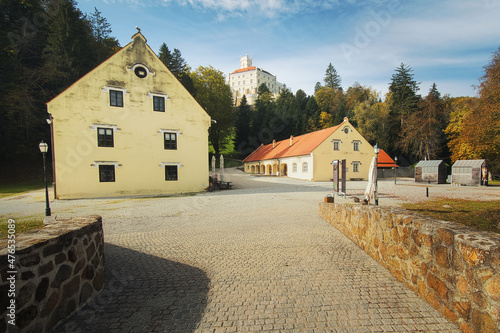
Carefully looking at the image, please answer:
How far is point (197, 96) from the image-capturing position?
4734cm

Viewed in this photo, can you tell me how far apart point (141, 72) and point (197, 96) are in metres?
30.5

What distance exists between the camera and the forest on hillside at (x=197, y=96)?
2769 cm

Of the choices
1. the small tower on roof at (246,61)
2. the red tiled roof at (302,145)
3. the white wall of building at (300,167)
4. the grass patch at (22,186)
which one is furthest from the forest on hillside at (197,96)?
the small tower on roof at (246,61)

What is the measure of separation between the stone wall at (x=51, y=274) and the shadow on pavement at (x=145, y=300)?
0.27 metres

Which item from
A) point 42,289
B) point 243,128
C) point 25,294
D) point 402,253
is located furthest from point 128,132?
point 243,128

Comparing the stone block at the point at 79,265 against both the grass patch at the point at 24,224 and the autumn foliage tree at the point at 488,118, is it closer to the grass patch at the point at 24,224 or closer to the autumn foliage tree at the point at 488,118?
the grass patch at the point at 24,224

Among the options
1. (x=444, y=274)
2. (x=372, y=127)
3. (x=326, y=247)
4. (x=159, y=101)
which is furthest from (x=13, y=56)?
(x=372, y=127)

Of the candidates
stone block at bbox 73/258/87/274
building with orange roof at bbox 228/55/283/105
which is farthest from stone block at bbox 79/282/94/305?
building with orange roof at bbox 228/55/283/105

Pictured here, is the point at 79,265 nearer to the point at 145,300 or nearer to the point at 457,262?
the point at 145,300

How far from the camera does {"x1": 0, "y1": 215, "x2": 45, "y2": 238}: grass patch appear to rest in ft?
25.1

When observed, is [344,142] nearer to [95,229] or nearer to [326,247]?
[326,247]

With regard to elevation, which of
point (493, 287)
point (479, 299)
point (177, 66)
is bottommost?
point (479, 299)

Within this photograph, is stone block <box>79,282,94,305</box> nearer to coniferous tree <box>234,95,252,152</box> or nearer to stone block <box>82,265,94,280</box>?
stone block <box>82,265,94,280</box>

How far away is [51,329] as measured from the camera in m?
2.93
